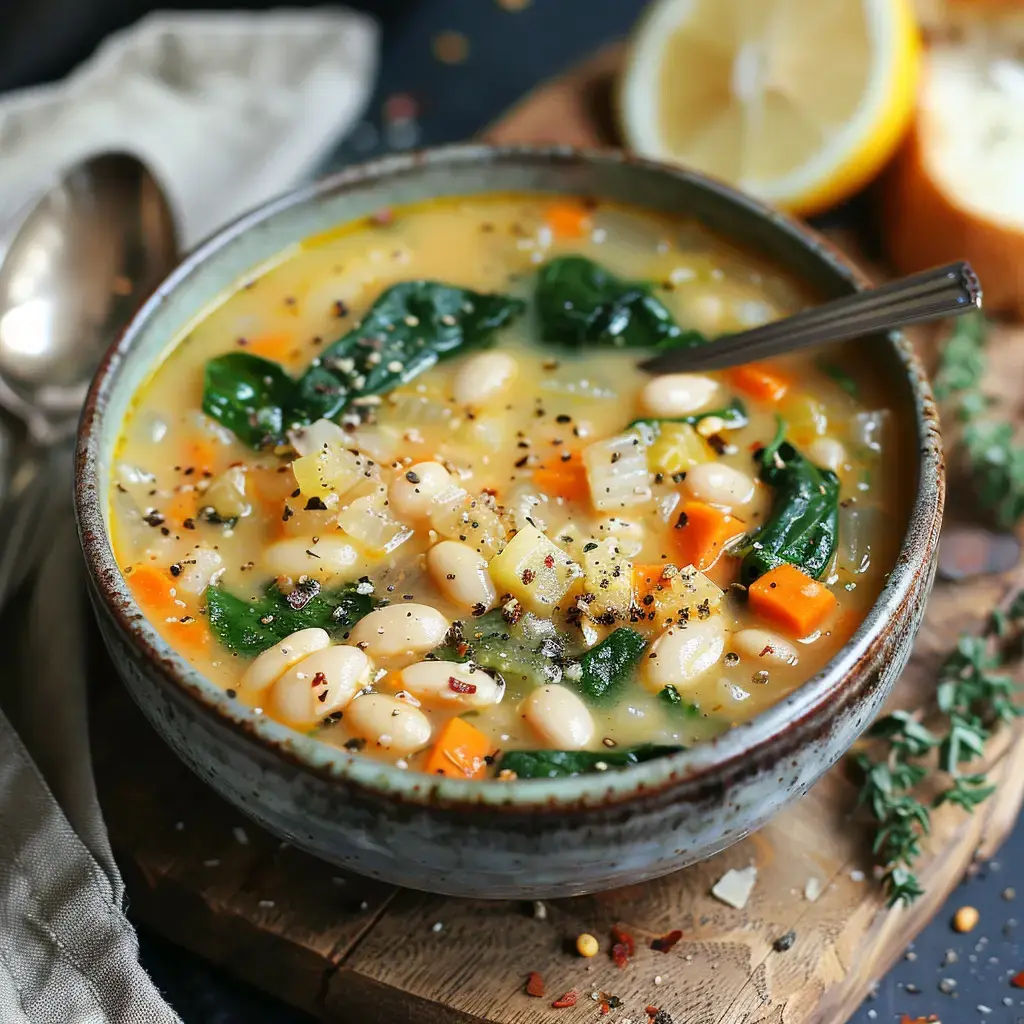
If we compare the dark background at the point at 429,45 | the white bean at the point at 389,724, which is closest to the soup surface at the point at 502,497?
the white bean at the point at 389,724

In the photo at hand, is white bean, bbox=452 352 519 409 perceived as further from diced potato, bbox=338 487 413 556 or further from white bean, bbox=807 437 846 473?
white bean, bbox=807 437 846 473

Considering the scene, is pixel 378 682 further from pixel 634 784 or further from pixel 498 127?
pixel 498 127

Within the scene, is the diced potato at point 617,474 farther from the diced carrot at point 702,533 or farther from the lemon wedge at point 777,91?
the lemon wedge at point 777,91

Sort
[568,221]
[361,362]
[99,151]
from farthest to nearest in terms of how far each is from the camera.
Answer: [99,151] < [568,221] < [361,362]

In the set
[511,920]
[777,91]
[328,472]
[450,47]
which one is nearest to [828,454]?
[328,472]

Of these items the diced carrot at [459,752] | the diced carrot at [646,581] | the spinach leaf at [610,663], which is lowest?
the spinach leaf at [610,663]

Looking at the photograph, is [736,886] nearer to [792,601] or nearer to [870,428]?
[792,601]
